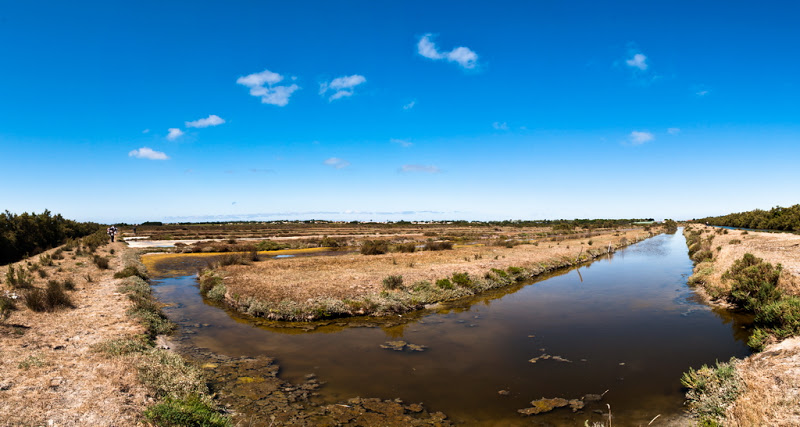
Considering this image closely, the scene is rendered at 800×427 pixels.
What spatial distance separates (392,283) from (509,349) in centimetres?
923

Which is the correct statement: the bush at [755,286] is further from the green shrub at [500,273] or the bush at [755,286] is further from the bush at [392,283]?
the bush at [392,283]

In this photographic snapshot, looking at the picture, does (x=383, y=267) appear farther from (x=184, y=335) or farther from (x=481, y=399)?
(x=481, y=399)

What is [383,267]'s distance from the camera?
29.6m

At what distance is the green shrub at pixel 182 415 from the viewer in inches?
289

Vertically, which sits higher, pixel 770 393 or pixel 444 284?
pixel 770 393

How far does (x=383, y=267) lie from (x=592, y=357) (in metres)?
18.4

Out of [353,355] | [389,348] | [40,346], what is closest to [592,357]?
[389,348]

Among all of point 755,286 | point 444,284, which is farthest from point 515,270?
point 755,286

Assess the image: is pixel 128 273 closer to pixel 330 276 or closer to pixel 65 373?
pixel 330 276

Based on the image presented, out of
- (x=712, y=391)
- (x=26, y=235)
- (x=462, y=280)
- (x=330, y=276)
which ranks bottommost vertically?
(x=712, y=391)

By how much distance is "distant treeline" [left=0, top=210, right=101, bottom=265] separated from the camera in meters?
33.2

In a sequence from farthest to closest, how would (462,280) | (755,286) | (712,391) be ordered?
(462,280) → (755,286) → (712,391)

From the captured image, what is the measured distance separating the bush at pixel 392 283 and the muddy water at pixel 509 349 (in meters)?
2.95

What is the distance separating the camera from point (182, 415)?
758cm
